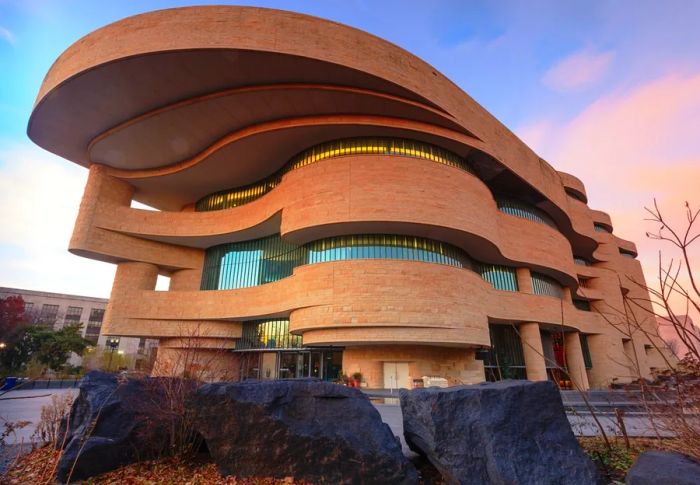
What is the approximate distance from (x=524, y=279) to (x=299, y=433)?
95.3 ft

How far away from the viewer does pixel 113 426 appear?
7.10m

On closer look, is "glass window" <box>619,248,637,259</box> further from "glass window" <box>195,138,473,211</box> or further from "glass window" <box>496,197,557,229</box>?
"glass window" <box>195,138,473,211</box>

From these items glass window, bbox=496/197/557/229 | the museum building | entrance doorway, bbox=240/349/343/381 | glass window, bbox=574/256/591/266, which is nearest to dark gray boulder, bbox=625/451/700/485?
the museum building

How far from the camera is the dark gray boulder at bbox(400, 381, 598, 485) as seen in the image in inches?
197

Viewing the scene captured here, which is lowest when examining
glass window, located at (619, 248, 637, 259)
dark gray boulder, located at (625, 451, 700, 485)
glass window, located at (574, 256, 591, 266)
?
dark gray boulder, located at (625, 451, 700, 485)

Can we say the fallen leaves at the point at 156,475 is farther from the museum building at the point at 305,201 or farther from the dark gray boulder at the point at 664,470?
the museum building at the point at 305,201

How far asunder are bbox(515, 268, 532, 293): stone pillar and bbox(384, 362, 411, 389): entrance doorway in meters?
13.1

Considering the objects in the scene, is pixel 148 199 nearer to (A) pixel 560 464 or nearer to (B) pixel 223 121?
(B) pixel 223 121

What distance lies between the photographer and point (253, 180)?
32.8 meters

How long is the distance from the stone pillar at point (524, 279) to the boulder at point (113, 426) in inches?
1151

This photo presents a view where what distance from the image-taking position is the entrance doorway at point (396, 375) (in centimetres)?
2373

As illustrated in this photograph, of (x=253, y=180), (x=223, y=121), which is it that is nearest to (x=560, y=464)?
(x=223, y=121)

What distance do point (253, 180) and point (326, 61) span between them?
14.8 meters

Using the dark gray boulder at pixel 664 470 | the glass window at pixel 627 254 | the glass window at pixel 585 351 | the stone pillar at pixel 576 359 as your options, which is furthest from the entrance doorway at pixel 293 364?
the glass window at pixel 627 254
